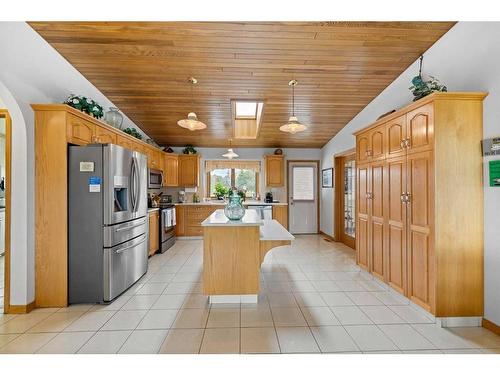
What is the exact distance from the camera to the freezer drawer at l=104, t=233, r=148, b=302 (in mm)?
2732

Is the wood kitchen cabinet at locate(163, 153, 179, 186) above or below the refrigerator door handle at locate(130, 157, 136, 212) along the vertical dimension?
above

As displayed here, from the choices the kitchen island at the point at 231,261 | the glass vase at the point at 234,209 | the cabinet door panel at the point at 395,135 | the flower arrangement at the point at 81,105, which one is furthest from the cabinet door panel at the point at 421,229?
the flower arrangement at the point at 81,105

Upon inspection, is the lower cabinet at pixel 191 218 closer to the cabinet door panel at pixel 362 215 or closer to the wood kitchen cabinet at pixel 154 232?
the wood kitchen cabinet at pixel 154 232

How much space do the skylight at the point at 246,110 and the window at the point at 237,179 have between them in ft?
5.19

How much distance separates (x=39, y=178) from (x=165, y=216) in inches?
105

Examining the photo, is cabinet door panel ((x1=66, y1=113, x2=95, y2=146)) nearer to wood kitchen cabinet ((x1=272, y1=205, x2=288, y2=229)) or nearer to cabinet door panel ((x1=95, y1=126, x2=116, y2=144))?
cabinet door panel ((x1=95, y1=126, x2=116, y2=144))

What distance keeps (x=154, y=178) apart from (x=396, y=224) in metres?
4.51

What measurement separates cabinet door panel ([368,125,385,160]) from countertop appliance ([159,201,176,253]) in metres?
3.94

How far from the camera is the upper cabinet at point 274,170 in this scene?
6.68 meters

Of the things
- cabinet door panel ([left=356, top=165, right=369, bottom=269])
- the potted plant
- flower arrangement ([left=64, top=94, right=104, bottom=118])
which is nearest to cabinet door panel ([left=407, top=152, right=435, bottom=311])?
cabinet door panel ([left=356, top=165, right=369, bottom=269])

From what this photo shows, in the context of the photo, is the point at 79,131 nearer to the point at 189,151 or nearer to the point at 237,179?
the point at 189,151

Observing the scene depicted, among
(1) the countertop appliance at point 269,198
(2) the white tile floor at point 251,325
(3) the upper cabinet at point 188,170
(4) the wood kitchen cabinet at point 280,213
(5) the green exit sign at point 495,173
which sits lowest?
(2) the white tile floor at point 251,325

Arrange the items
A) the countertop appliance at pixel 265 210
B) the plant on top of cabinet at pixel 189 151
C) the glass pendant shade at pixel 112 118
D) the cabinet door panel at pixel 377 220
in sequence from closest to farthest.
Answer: the cabinet door panel at pixel 377 220
the glass pendant shade at pixel 112 118
the countertop appliance at pixel 265 210
the plant on top of cabinet at pixel 189 151
